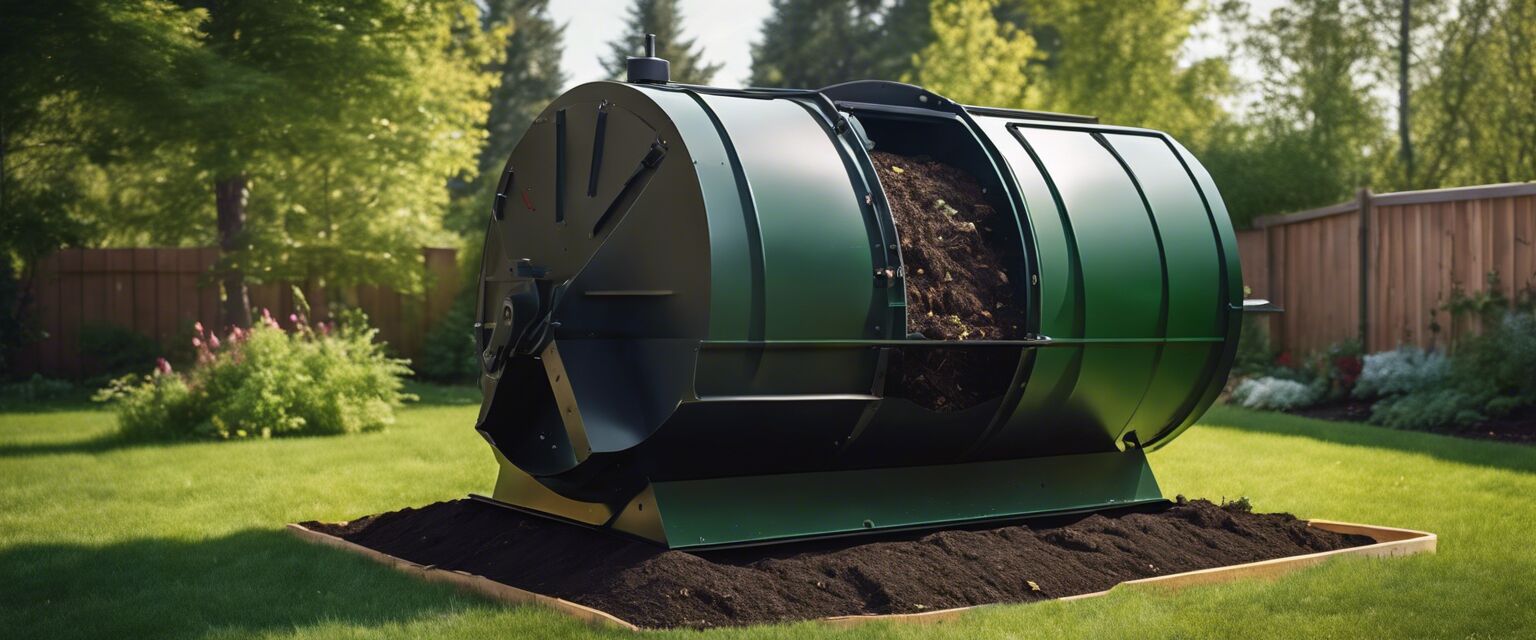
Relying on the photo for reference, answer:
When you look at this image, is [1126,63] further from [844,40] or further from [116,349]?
[844,40]

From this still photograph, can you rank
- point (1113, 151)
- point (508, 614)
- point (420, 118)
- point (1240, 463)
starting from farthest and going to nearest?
point (420, 118), point (1240, 463), point (1113, 151), point (508, 614)

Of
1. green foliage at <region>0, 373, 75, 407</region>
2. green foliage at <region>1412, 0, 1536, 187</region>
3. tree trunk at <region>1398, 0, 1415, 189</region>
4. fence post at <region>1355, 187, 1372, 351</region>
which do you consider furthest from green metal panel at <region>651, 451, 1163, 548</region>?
tree trunk at <region>1398, 0, 1415, 189</region>

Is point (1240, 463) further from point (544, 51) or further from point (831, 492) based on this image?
point (544, 51)

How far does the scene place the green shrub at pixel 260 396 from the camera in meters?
13.6

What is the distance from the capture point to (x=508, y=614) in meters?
5.83

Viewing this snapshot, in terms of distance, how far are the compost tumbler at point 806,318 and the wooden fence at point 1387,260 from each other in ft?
23.0

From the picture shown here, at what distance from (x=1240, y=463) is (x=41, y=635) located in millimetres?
8397

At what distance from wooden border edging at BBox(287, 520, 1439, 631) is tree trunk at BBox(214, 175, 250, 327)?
9923 millimetres

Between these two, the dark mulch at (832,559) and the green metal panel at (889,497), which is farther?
the green metal panel at (889,497)

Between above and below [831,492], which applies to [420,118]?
above

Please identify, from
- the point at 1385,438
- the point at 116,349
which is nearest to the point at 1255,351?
the point at 1385,438

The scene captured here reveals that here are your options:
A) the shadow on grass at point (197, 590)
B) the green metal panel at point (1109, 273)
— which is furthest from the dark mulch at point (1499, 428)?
the shadow on grass at point (197, 590)

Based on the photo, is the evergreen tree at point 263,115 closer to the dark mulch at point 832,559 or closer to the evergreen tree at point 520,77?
the dark mulch at point 832,559

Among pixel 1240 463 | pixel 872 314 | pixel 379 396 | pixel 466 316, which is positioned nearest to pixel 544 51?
pixel 466 316
